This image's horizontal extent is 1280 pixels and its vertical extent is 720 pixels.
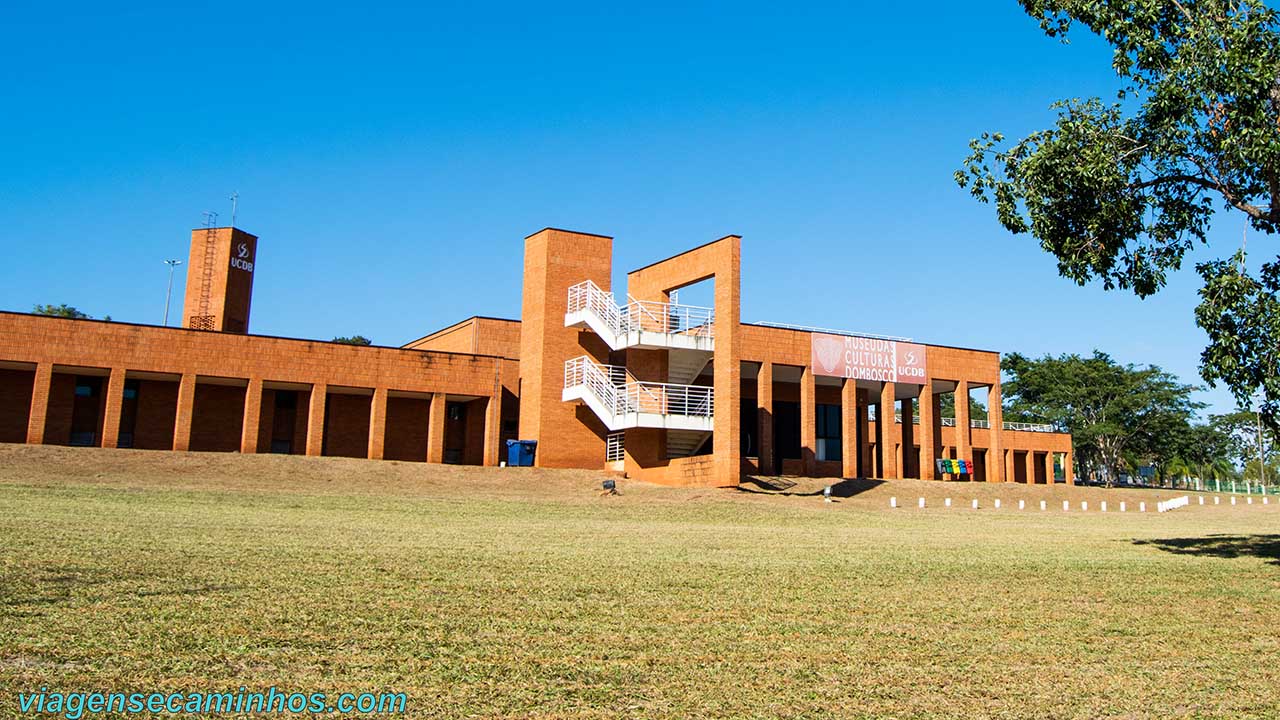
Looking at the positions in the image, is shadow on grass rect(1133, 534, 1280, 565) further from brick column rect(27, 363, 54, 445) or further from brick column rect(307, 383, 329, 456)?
brick column rect(27, 363, 54, 445)

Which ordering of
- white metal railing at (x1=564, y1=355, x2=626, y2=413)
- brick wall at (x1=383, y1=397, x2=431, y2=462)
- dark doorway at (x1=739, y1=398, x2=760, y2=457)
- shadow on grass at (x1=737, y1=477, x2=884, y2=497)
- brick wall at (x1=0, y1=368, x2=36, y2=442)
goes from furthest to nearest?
1. dark doorway at (x1=739, y1=398, x2=760, y2=457)
2. brick wall at (x1=383, y1=397, x2=431, y2=462)
3. brick wall at (x1=0, y1=368, x2=36, y2=442)
4. white metal railing at (x1=564, y1=355, x2=626, y2=413)
5. shadow on grass at (x1=737, y1=477, x2=884, y2=497)

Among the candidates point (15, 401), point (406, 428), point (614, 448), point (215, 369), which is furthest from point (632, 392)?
point (15, 401)

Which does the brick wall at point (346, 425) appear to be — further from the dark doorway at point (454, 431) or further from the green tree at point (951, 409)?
the green tree at point (951, 409)

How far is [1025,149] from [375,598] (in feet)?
40.4

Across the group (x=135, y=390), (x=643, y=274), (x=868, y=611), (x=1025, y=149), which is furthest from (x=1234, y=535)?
(x=135, y=390)

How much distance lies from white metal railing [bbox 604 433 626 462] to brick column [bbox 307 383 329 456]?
34.0 feet

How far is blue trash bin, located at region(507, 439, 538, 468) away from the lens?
36969 mm

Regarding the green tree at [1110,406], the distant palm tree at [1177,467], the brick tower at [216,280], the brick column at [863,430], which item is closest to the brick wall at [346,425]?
the brick tower at [216,280]

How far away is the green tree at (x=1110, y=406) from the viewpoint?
71750 mm

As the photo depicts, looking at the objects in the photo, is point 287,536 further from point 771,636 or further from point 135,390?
point 135,390

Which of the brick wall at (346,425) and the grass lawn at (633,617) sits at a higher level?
the brick wall at (346,425)

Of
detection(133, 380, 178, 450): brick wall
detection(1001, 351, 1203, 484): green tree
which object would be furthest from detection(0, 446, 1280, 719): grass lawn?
detection(1001, 351, 1203, 484): green tree

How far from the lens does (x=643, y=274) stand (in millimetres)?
38438

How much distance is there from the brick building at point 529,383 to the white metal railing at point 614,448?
8cm
